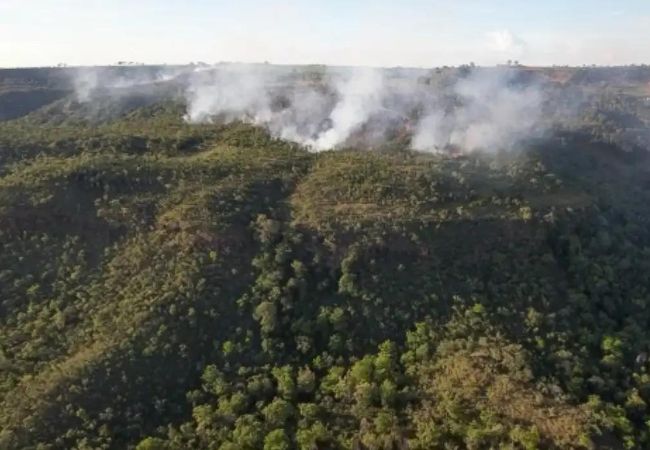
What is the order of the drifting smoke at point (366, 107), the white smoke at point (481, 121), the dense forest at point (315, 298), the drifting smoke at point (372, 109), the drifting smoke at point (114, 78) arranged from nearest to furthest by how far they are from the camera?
the dense forest at point (315, 298)
the white smoke at point (481, 121)
the drifting smoke at point (372, 109)
the drifting smoke at point (366, 107)
the drifting smoke at point (114, 78)

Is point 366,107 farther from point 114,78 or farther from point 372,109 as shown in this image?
point 114,78

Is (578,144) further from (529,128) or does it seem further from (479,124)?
(479,124)

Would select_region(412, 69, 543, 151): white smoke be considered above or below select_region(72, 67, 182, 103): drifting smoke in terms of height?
below

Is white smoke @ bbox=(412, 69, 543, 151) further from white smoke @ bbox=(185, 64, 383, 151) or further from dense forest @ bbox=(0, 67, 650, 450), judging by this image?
white smoke @ bbox=(185, 64, 383, 151)

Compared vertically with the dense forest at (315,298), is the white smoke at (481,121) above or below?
above

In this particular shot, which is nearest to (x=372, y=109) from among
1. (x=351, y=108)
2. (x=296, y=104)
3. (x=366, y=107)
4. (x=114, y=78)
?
(x=366, y=107)

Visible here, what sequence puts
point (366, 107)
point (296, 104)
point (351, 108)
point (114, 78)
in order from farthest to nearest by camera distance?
point (114, 78), point (296, 104), point (351, 108), point (366, 107)

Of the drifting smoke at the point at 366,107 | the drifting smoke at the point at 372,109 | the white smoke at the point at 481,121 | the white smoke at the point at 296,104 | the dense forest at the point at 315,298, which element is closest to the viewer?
the dense forest at the point at 315,298

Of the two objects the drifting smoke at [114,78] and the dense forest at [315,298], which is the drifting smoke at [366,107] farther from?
the dense forest at [315,298]

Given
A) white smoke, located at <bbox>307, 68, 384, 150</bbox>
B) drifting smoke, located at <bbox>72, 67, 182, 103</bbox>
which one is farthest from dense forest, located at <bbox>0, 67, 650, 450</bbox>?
drifting smoke, located at <bbox>72, 67, 182, 103</bbox>

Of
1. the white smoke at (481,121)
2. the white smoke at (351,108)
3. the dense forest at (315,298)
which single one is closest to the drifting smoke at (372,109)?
the white smoke at (351,108)
